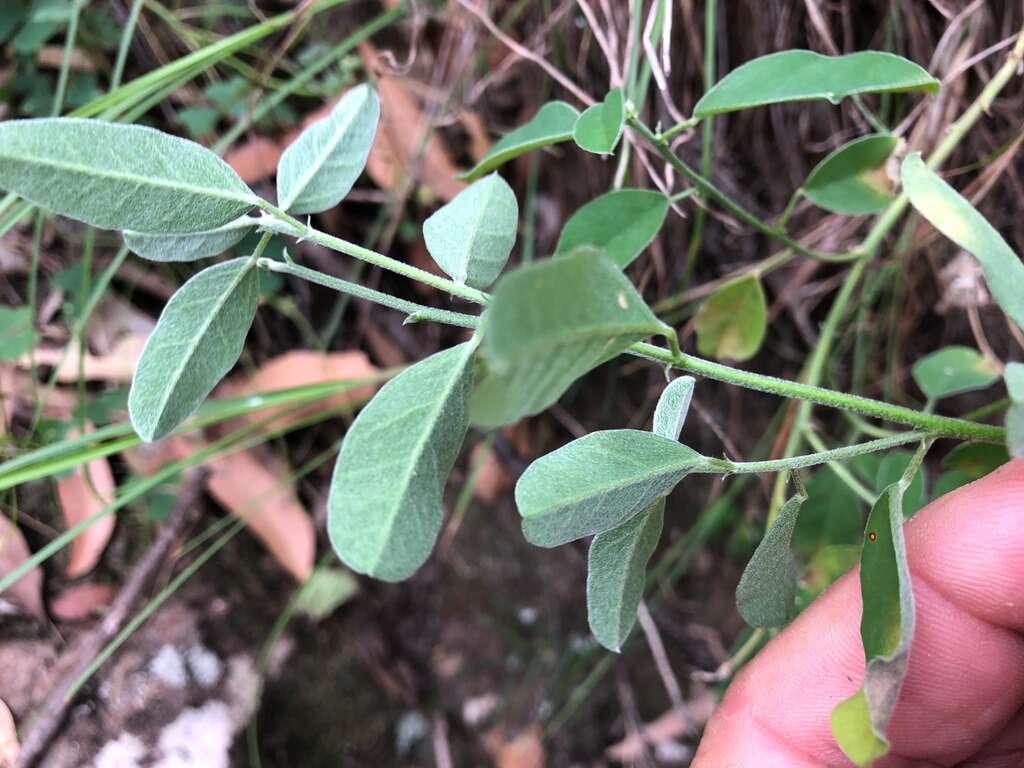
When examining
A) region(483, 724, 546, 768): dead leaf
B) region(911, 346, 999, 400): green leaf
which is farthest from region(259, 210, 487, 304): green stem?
region(483, 724, 546, 768): dead leaf

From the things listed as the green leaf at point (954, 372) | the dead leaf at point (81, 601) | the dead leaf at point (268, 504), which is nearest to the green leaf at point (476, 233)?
the green leaf at point (954, 372)

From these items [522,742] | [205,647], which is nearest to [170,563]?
[205,647]

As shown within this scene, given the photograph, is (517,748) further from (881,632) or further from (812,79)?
(812,79)

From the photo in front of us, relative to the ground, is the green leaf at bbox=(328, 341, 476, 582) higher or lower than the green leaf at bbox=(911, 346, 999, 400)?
higher

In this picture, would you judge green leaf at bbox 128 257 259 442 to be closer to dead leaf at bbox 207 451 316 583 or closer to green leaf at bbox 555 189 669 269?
green leaf at bbox 555 189 669 269

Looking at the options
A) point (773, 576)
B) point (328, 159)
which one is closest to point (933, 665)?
point (773, 576)

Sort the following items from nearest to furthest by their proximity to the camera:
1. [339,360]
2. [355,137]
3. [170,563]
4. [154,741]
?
1. [355,137]
2. [154,741]
3. [170,563]
4. [339,360]

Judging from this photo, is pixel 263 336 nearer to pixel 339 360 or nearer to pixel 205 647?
pixel 339 360
